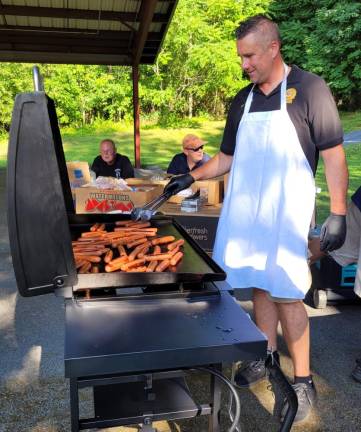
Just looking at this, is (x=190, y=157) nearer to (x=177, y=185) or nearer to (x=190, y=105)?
(x=177, y=185)

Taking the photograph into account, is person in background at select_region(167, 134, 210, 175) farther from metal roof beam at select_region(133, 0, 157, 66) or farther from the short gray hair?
the short gray hair

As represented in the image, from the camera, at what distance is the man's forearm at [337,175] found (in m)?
2.14

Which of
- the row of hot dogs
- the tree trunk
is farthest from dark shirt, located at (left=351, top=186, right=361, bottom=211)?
the tree trunk

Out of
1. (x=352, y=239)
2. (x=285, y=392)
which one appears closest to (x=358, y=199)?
(x=352, y=239)

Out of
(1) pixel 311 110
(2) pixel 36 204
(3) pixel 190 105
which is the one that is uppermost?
(1) pixel 311 110

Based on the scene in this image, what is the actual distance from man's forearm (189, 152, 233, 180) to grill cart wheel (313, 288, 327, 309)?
5.16 ft

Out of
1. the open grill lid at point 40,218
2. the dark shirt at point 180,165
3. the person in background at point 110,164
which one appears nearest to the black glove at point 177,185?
the open grill lid at point 40,218

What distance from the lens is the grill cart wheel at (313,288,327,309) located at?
3.67 meters

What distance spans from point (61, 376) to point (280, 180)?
1728 mm

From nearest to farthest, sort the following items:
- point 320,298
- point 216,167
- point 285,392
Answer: point 285,392 → point 216,167 → point 320,298

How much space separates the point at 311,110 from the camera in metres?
2.12

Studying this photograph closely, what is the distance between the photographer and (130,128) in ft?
69.6

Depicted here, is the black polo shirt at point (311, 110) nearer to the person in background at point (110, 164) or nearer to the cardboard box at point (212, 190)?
the cardboard box at point (212, 190)

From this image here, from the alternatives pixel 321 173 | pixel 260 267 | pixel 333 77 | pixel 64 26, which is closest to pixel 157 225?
pixel 260 267
